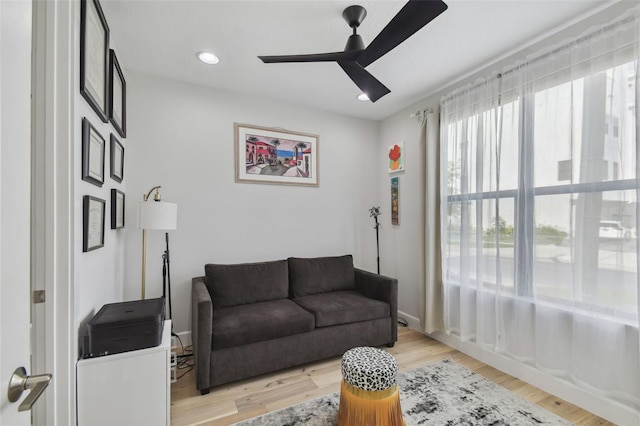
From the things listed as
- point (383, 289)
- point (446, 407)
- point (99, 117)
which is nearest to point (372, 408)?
point (446, 407)

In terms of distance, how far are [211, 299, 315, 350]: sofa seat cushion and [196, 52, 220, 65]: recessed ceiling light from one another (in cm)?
218

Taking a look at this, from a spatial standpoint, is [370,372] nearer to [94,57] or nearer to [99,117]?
[99,117]

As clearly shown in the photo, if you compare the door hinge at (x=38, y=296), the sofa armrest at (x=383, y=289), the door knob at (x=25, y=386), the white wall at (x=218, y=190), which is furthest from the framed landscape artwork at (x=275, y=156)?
the door knob at (x=25, y=386)

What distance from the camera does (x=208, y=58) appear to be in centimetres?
247

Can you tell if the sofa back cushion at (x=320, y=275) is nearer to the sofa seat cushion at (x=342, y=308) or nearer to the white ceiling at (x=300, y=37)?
the sofa seat cushion at (x=342, y=308)

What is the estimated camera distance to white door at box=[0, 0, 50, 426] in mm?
581

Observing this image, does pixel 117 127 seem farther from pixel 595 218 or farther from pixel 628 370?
pixel 628 370

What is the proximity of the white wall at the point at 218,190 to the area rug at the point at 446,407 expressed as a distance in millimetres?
1599

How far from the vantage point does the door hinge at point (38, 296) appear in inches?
50.0

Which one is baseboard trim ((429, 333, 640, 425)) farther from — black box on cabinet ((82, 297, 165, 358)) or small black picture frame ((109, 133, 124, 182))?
small black picture frame ((109, 133, 124, 182))

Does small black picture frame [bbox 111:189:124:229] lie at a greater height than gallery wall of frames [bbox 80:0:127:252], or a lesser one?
lesser

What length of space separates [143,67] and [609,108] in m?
3.59

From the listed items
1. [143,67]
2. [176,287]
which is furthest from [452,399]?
[143,67]

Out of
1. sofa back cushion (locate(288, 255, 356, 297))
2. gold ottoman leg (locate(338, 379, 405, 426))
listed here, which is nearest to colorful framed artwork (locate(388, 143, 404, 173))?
sofa back cushion (locate(288, 255, 356, 297))
